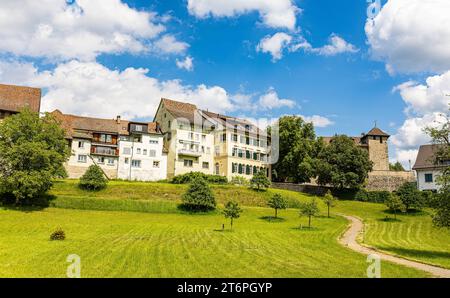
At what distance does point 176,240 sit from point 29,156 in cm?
2813

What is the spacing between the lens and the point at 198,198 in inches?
1827

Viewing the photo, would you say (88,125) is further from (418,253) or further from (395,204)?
(418,253)

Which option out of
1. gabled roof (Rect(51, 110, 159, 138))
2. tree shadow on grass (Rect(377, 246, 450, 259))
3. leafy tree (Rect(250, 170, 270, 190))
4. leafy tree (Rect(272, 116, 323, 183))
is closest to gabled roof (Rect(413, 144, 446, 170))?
Result: leafy tree (Rect(272, 116, 323, 183))

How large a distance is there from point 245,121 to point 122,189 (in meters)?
33.2

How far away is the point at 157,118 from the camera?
77.4 meters

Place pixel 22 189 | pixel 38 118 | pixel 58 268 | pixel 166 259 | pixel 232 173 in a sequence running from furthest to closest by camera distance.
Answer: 1. pixel 232 173
2. pixel 38 118
3. pixel 22 189
4. pixel 166 259
5. pixel 58 268

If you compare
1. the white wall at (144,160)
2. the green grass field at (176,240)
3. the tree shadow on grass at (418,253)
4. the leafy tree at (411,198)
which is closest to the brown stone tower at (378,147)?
the green grass field at (176,240)

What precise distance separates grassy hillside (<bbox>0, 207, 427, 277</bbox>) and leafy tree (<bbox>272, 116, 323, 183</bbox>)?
1366 inches

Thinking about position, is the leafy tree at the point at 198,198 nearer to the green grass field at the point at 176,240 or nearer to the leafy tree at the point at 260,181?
the green grass field at the point at 176,240

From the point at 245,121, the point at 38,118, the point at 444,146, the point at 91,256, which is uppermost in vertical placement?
the point at 245,121

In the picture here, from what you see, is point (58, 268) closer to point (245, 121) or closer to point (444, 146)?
point (444, 146)

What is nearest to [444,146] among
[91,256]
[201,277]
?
[201,277]

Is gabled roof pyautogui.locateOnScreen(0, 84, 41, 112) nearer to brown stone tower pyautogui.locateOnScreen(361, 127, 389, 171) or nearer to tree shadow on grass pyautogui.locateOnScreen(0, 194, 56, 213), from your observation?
tree shadow on grass pyautogui.locateOnScreen(0, 194, 56, 213)

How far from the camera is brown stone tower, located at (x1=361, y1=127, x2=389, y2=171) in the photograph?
278 feet
